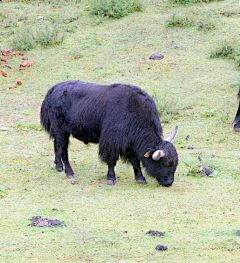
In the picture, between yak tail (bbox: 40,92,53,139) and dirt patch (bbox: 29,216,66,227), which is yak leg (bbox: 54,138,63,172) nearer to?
yak tail (bbox: 40,92,53,139)

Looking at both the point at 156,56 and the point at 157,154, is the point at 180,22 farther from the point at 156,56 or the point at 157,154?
the point at 157,154

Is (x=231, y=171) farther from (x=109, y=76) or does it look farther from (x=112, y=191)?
(x=109, y=76)

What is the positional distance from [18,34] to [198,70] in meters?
6.60

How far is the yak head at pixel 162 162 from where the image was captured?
5871mm

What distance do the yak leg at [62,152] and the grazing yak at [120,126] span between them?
0.04 metres

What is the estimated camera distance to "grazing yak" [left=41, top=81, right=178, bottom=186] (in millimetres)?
6023

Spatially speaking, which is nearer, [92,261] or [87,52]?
[92,261]

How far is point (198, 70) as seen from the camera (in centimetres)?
1101

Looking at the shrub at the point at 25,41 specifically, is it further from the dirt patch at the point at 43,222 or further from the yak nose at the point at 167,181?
the dirt patch at the point at 43,222

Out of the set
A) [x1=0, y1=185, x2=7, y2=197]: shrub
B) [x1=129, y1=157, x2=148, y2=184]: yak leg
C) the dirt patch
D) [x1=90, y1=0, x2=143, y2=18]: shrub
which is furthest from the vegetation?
the dirt patch

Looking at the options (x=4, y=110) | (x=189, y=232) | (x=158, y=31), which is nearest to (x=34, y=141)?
(x=4, y=110)

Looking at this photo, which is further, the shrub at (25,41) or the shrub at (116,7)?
the shrub at (116,7)

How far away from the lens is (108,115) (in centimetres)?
624

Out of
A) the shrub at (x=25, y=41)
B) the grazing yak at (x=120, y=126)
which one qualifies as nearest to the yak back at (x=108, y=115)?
the grazing yak at (x=120, y=126)
